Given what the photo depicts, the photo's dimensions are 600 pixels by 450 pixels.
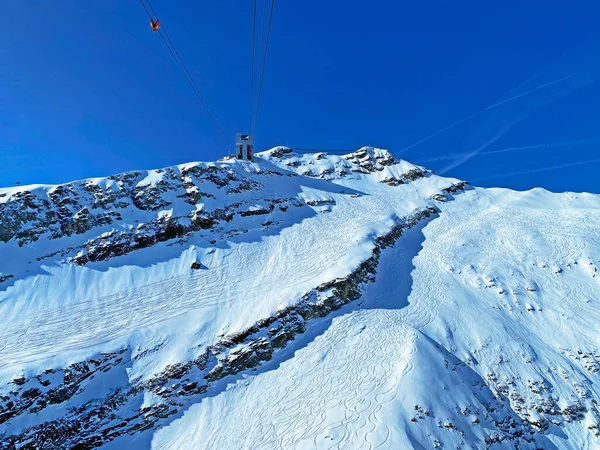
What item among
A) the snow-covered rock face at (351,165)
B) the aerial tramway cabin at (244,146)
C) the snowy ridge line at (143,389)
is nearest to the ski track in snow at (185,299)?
the snowy ridge line at (143,389)

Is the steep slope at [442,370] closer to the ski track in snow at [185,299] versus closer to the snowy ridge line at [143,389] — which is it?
the snowy ridge line at [143,389]

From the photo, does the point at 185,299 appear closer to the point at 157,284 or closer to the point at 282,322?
the point at 157,284

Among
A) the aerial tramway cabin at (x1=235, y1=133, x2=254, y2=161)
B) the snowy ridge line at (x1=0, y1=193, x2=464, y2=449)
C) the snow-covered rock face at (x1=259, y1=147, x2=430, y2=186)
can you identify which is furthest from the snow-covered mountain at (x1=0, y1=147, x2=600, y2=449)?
the snow-covered rock face at (x1=259, y1=147, x2=430, y2=186)

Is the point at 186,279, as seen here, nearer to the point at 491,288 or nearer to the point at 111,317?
the point at 111,317

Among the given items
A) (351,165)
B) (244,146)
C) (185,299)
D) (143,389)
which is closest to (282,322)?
(185,299)

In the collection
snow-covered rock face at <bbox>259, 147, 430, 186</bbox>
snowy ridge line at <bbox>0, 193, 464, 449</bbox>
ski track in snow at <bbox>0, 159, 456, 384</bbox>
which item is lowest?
snowy ridge line at <bbox>0, 193, 464, 449</bbox>

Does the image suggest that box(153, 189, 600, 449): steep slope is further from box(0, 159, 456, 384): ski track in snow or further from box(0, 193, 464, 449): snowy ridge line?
box(0, 159, 456, 384): ski track in snow
